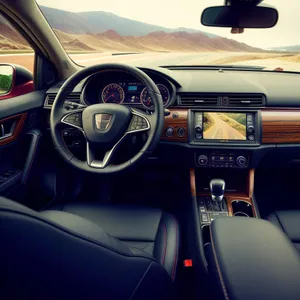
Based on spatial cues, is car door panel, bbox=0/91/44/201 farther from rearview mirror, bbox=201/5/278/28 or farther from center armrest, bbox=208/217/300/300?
center armrest, bbox=208/217/300/300

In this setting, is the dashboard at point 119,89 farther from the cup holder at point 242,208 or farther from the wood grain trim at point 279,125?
the cup holder at point 242,208

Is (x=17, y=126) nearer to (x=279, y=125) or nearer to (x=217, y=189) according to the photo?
Answer: (x=217, y=189)

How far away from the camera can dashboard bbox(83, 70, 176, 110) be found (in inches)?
118

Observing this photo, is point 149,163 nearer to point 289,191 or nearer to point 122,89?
point 122,89

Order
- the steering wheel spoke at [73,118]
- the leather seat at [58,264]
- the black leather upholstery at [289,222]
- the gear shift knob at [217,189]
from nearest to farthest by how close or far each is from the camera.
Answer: the leather seat at [58,264]
the black leather upholstery at [289,222]
the steering wheel spoke at [73,118]
the gear shift knob at [217,189]

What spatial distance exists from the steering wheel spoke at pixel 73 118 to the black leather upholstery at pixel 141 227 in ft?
1.76

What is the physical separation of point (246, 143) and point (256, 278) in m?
1.97

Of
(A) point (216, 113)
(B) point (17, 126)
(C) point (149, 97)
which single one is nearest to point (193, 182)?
(A) point (216, 113)

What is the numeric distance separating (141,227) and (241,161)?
1137mm

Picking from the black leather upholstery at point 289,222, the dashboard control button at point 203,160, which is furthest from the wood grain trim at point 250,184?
the black leather upholstery at point 289,222

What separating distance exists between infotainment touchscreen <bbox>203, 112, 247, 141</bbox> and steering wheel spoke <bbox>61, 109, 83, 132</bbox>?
979 millimetres

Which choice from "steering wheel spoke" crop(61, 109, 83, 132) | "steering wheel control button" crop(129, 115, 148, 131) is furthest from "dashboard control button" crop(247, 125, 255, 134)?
"steering wheel spoke" crop(61, 109, 83, 132)

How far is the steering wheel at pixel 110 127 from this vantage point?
2.39 m

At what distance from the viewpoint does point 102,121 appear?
248cm
